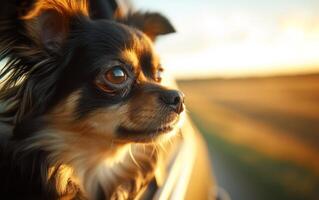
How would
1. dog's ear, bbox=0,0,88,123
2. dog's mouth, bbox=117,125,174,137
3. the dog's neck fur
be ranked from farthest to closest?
dog's mouth, bbox=117,125,174,137 < the dog's neck fur < dog's ear, bbox=0,0,88,123

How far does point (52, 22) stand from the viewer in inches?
117

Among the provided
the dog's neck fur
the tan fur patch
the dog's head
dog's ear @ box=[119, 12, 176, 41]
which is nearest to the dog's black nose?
the dog's head

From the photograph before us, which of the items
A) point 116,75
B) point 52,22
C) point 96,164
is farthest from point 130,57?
point 96,164

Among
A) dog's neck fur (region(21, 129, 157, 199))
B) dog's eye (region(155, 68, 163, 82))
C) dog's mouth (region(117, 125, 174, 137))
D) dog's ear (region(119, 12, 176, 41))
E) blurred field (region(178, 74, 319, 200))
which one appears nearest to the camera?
dog's neck fur (region(21, 129, 157, 199))

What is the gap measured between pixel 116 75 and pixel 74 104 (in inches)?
9.6

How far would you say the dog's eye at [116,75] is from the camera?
300 cm

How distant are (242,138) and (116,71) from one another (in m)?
7.94

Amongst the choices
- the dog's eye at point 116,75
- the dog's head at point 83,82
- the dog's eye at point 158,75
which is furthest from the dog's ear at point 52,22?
the dog's eye at point 158,75

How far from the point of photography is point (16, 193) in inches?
105

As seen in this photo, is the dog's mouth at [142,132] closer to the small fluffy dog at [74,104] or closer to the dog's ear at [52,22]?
the small fluffy dog at [74,104]

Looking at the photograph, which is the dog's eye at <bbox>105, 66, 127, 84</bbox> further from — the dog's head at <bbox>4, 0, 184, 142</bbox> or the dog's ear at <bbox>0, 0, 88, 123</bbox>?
the dog's ear at <bbox>0, 0, 88, 123</bbox>

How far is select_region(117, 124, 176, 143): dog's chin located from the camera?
3.09 metres

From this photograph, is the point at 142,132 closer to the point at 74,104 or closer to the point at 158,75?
the point at 74,104

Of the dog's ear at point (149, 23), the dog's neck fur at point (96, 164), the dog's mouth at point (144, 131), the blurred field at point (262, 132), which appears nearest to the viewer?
the dog's neck fur at point (96, 164)
